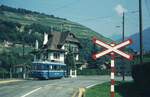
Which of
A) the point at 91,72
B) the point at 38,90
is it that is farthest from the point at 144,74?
the point at 91,72

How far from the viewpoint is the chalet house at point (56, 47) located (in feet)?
267

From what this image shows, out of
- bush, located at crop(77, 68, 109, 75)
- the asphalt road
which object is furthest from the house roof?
the asphalt road

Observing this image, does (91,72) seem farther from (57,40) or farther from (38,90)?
(38,90)

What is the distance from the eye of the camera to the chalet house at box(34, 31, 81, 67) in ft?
267

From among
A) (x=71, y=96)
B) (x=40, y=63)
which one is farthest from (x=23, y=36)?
(x=71, y=96)

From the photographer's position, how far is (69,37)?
286 feet

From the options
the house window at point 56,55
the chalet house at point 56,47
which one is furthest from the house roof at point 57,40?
the house window at point 56,55

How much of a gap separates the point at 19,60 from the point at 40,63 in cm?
5060

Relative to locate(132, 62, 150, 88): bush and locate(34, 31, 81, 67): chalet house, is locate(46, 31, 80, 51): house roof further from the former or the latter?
locate(132, 62, 150, 88): bush

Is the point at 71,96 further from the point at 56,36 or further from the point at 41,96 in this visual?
the point at 56,36

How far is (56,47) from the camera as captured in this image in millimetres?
83875

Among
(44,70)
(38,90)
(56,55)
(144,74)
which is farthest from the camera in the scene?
(56,55)

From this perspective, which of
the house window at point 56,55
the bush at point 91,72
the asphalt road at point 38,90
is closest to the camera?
the asphalt road at point 38,90

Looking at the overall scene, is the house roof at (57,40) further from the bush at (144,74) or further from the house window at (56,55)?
the bush at (144,74)
